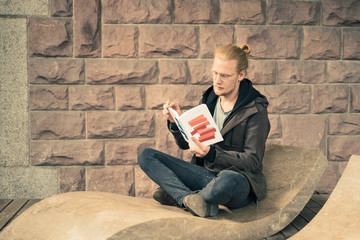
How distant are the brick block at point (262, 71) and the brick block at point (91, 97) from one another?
1.35 metres

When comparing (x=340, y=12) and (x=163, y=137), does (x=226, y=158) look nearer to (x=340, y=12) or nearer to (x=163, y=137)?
(x=163, y=137)

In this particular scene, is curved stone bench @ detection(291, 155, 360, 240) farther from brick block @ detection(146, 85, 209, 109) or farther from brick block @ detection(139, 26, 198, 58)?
brick block @ detection(139, 26, 198, 58)

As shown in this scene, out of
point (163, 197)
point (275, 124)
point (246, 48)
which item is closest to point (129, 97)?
point (163, 197)

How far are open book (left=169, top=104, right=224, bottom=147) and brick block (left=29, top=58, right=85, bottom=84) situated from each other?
1512mm

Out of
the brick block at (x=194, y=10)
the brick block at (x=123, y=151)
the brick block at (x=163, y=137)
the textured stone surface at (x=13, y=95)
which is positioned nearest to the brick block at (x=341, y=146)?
the brick block at (x=163, y=137)

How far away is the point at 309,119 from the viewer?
3.81 metres

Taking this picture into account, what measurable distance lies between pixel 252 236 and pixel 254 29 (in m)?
2.05

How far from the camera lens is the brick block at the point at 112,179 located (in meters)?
3.68

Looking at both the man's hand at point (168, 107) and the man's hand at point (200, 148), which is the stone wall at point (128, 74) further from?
the man's hand at point (200, 148)

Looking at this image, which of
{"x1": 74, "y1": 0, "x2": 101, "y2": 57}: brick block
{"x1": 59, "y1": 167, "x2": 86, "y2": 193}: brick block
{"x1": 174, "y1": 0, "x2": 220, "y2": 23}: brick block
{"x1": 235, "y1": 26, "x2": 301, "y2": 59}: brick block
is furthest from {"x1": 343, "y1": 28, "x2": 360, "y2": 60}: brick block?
{"x1": 59, "y1": 167, "x2": 86, "y2": 193}: brick block

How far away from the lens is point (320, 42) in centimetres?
380

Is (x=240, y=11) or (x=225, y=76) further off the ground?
(x=240, y=11)

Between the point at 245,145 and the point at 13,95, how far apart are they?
2278 millimetres

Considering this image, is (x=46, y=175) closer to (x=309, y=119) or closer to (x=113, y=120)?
(x=113, y=120)
